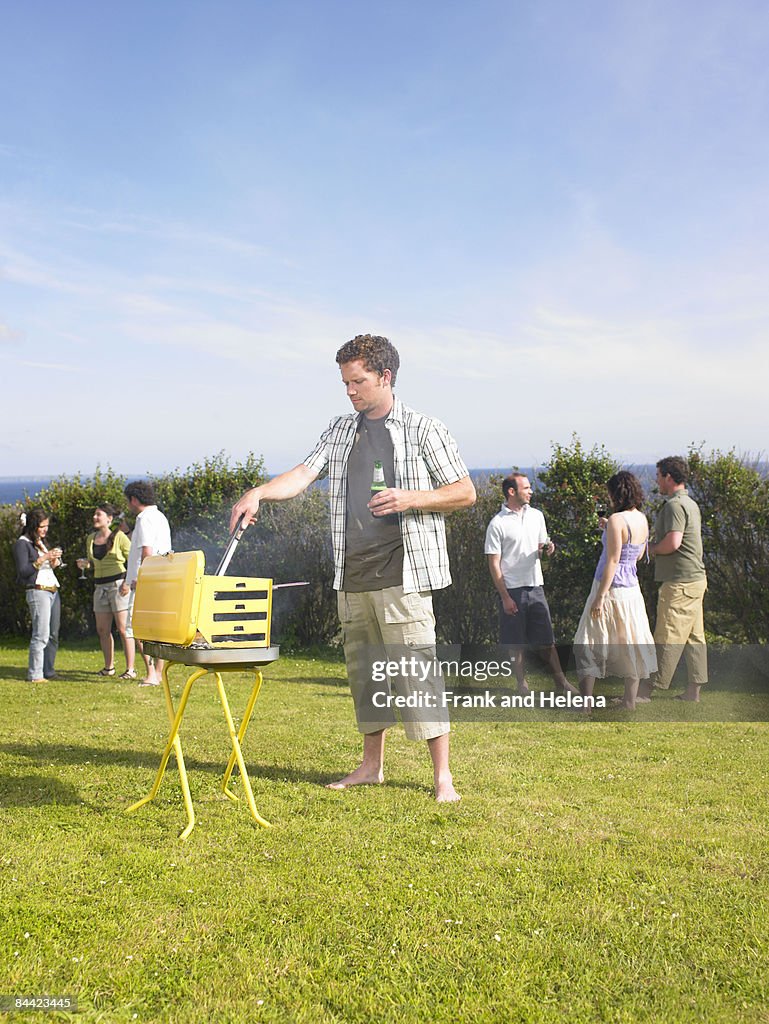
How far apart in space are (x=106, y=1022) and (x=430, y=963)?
3.22ft

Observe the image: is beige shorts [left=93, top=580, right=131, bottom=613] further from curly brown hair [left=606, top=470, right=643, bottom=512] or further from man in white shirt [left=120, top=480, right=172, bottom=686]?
curly brown hair [left=606, top=470, right=643, bottom=512]

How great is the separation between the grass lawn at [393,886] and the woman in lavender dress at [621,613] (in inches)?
58.1

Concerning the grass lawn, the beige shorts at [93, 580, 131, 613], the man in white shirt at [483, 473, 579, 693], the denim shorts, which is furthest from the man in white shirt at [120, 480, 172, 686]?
the denim shorts

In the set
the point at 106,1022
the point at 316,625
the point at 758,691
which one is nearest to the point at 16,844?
the point at 106,1022

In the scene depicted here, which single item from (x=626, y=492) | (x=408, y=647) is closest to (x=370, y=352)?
(x=408, y=647)

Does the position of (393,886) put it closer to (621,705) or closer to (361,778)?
(361,778)

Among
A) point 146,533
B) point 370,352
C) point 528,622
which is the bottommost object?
point 528,622

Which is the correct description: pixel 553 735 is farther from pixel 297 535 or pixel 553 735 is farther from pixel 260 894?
pixel 297 535

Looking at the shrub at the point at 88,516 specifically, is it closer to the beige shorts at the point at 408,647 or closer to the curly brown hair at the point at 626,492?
the curly brown hair at the point at 626,492

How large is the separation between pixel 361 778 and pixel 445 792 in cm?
52

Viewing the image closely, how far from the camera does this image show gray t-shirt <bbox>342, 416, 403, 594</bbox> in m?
4.82

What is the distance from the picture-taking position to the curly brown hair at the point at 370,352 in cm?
479

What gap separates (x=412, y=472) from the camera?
4.84m

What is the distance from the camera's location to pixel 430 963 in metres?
2.97
